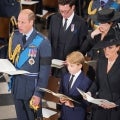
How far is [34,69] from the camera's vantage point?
14.0ft

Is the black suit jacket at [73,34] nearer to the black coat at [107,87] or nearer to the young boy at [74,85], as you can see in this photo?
the young boy at [74,85]

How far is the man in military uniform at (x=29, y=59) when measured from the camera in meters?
4.20

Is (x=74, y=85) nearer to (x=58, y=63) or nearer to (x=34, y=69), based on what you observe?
(x=34, y=69)

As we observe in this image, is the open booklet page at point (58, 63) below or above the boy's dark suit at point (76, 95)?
above

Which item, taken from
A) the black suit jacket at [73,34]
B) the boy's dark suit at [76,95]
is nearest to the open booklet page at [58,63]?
the black suit jacket at [73,34]

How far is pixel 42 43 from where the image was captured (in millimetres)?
4199

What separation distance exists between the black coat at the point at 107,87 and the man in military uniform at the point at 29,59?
0.54m

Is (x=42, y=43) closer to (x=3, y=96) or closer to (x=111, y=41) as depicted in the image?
(x=111, y=41)

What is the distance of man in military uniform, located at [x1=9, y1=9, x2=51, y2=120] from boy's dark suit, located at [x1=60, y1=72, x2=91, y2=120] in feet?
0.68

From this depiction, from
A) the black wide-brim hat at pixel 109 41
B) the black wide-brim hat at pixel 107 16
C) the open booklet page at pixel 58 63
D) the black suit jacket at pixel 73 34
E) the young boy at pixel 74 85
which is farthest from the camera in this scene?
the black suit jacket at pixel 73 34

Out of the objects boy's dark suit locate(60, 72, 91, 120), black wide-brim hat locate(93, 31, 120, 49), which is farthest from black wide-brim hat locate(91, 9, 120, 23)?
boy's dark suit locate(60, 72, 91, 120)

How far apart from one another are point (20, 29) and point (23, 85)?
23.3 inches

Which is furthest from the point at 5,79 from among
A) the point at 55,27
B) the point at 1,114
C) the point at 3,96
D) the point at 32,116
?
the point at 32,116

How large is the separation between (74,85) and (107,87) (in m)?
0.42
